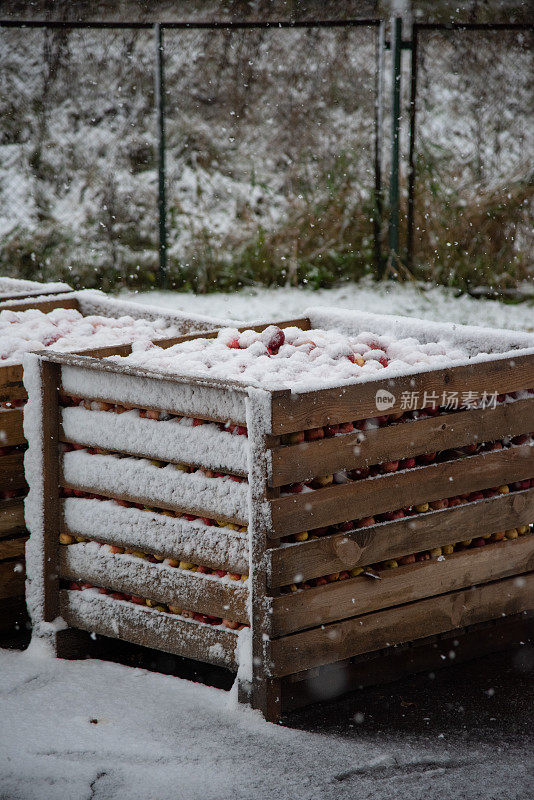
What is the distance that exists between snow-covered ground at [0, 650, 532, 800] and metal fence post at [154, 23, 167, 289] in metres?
5.63

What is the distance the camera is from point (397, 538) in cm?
273

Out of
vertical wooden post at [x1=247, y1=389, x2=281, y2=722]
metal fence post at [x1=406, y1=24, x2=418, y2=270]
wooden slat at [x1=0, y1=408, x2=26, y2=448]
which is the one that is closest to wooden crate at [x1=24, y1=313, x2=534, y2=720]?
vertical wooden post at [x1=247, y1=389, x2=281, y2=722]

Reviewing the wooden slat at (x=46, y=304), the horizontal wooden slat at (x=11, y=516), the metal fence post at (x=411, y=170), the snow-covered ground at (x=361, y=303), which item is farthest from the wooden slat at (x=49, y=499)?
the metal fence post at (x=411, y=170)

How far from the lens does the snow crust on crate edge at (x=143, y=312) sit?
3.66m

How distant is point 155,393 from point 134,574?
54 centimetres

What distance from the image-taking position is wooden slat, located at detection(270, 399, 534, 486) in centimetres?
251

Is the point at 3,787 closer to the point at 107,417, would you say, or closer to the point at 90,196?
the point at 107,417

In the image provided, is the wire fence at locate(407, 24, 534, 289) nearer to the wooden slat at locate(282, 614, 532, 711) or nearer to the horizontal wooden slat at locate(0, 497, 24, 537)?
the wooden slat at locate(282, 614, 532, 711)

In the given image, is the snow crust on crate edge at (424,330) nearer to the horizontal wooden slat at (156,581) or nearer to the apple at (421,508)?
the apple at (421,508)

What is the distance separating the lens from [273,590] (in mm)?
2551

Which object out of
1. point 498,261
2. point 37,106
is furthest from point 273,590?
point 37,106

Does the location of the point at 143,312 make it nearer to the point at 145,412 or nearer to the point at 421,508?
the point at 145,412

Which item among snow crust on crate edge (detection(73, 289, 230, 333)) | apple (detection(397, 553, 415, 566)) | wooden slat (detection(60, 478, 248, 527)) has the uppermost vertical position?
snow crust on crate edge (detection(73, 289, 230, 333))

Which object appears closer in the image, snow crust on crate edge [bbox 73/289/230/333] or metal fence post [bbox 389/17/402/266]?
snow crust on crate edge [bbox 73/289/230/333]
